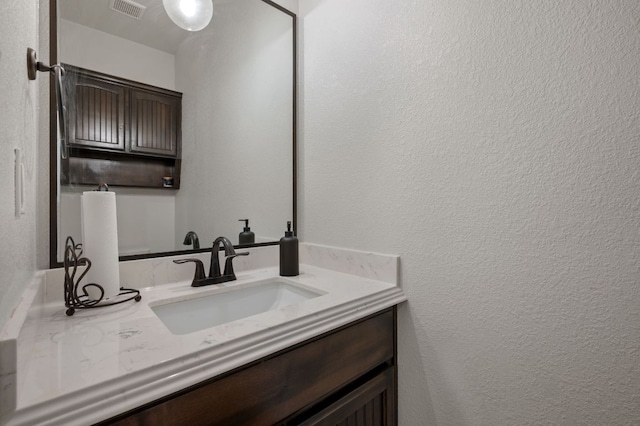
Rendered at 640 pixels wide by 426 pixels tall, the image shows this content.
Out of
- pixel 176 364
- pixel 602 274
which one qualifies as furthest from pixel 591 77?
pixel 176 364

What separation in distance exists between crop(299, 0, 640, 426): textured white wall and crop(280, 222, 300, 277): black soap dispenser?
0.22 metres

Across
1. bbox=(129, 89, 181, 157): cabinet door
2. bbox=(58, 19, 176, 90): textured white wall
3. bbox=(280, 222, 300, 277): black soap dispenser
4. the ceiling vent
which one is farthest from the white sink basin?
the ceiling vent

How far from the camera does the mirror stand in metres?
0.88

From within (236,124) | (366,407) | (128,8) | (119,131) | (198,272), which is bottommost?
(366,407)

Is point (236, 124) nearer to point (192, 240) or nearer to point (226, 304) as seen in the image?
point (192, 240)

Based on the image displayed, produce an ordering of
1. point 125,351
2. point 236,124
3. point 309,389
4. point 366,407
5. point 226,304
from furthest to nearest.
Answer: point 236,124
point 226,304
point 366,407
point 309,389
point 125,351

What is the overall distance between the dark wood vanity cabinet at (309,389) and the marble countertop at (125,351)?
0.03 meters

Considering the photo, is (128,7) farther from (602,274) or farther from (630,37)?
(602,274)

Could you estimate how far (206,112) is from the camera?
1142mm

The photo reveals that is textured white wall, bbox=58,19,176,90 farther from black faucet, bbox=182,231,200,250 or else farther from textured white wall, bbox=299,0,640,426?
textured white wall, bbox=299,0,640,426

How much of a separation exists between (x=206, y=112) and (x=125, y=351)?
0.87m

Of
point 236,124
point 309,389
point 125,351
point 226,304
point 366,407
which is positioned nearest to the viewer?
point 125,351

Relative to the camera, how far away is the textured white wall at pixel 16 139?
46cm

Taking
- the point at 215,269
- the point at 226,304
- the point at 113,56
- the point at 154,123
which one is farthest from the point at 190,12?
the point at 226,304
